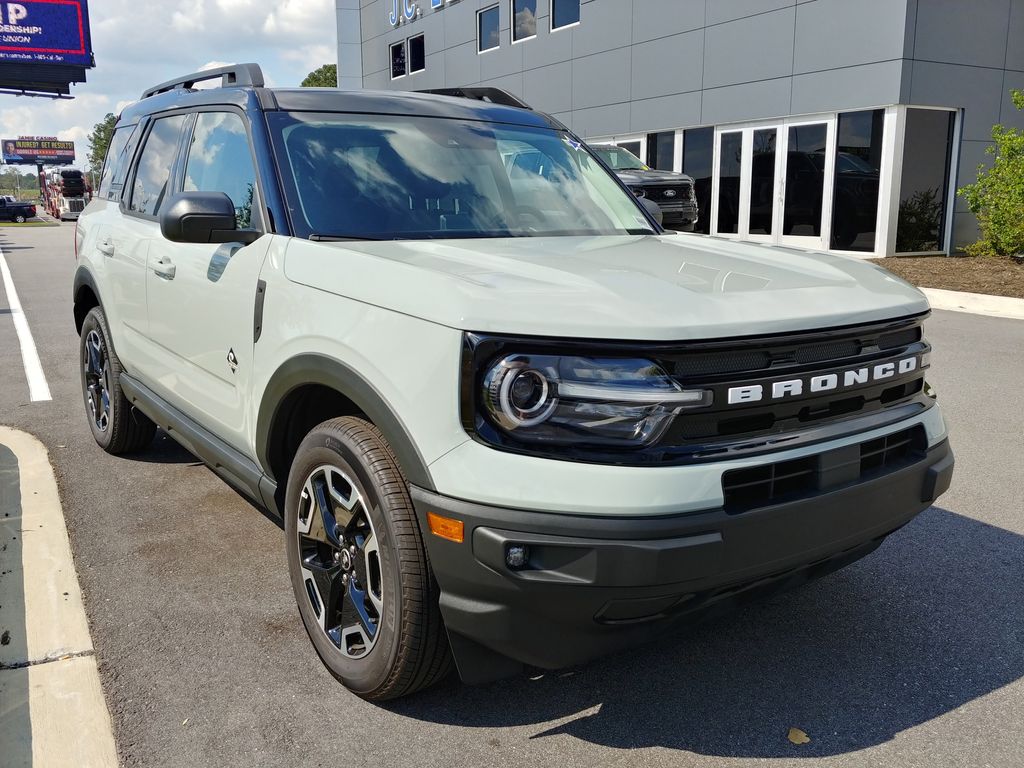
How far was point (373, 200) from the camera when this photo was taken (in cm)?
325

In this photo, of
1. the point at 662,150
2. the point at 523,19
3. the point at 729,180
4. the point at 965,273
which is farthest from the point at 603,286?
the point at 523,19

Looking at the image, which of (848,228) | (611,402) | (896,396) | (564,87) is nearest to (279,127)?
(611,402)

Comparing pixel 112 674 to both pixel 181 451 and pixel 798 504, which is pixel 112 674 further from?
pixel 181 451

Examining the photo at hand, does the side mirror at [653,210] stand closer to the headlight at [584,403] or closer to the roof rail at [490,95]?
the roof rail at [490,95]

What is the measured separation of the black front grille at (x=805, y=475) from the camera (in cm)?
225

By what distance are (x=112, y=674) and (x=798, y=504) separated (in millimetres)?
2197

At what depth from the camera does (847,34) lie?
16312 millimetres

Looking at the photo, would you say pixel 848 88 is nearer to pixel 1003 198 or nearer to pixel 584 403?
pixel 1003 198

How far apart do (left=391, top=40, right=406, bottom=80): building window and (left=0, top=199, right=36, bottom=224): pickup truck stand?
3457 cm

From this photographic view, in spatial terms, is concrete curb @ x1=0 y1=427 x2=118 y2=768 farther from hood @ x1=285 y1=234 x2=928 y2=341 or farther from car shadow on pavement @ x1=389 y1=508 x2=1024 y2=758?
hood @ x1=285 y1=234 x2=928 y2=341

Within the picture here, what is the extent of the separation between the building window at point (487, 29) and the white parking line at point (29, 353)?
17628 millimetres

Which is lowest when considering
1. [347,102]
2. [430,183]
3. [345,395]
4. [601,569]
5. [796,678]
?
[796,678]

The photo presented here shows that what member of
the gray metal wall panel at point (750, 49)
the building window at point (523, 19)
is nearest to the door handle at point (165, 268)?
the gray metal wall panel at point (750, 49)

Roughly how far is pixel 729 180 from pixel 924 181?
417 cm
